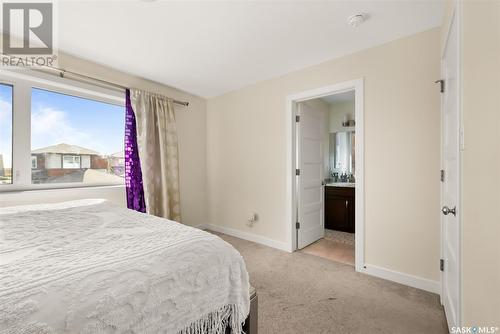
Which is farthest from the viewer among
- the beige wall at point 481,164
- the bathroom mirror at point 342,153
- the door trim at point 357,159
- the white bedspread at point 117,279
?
the bathroom mirror at point 342,153

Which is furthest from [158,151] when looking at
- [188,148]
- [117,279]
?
[117,279]

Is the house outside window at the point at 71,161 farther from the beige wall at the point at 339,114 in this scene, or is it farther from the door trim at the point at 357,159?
the beige wall at the point at 339,114

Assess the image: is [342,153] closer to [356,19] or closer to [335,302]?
[356,19]

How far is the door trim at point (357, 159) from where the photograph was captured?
2375 mm

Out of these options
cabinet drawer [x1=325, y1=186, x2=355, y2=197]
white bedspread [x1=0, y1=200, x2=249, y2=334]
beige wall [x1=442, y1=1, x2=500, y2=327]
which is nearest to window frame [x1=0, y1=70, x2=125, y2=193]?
white bedspread [x1=0, y1=200, x2=249, y2=334]

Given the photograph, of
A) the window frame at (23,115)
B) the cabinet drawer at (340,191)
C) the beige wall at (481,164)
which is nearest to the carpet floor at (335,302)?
the beige wall at (481,164)

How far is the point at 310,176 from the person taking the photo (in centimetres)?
326

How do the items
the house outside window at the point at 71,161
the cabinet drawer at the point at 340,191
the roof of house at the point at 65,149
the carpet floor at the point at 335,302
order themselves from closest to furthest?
the carpet floor at the point at 335,302 → the roof of house at the point at 65,149 → the house outside window at the point at 71,161 → the cabinet drawer at the point at 340,191

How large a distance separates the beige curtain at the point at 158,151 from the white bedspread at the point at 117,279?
1.57 meters

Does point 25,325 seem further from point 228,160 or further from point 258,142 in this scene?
point 228,160

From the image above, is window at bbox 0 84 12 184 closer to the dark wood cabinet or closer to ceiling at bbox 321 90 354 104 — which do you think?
ceiling at bbox 321 90 354 104

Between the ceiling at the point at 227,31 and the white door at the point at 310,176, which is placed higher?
the ceiling at the point at 227,31

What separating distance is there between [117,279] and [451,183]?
1.94 m

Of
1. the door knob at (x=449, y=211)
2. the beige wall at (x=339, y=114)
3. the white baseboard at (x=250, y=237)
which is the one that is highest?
the beige wall at (x=339, y=114)
